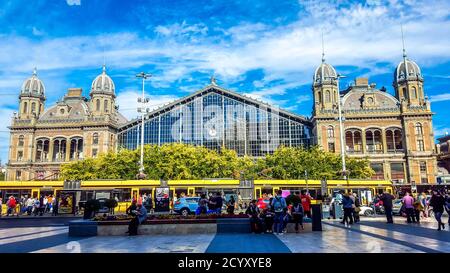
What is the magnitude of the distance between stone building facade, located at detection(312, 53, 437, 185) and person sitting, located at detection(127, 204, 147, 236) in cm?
5104

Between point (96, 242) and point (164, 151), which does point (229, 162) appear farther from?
point (96, 242)

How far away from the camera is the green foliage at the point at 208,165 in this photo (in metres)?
48.6

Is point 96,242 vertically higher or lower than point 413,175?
lower

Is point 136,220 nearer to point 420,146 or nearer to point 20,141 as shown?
point 420,146

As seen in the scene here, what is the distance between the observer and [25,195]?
34.1 metres

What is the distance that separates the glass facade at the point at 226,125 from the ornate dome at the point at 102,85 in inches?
470

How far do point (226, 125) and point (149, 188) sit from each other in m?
33.2

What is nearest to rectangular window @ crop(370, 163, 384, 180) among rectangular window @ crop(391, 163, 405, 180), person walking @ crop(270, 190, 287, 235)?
rectangular window @ crop(391, 163, 405, 180)

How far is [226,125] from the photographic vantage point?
64938 millimetres

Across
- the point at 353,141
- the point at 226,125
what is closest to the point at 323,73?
the point at 353,141

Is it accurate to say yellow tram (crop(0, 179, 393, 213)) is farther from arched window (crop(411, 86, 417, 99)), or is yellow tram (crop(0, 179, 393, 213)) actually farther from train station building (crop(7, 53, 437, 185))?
arched window (crop(411, 86, 417, 99))
